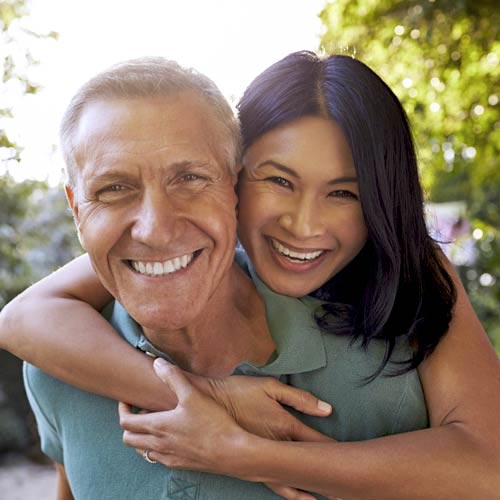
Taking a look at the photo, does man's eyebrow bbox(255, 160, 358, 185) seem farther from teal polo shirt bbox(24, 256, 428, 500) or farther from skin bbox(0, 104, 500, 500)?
skin bbox(0, 104, 500, 500)

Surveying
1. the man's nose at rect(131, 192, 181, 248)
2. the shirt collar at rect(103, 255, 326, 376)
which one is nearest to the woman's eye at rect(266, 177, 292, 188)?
the shirt collar at rect(103, 255, 326, 376)

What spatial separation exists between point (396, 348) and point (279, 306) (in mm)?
332

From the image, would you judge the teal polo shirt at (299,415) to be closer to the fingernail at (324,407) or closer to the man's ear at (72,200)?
the fingernail at (324,407)

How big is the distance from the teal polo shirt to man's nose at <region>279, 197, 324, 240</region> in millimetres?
185

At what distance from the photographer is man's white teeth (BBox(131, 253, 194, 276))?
1.88 meters

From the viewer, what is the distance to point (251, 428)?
1.88 m

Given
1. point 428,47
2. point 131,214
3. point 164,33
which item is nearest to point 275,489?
point 131,214

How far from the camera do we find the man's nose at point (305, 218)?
2.11 m

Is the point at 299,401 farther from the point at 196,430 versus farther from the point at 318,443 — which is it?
the point at 196,430

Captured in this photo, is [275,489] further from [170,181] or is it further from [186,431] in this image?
[170,181]

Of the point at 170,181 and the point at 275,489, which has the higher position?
the point at 170,181

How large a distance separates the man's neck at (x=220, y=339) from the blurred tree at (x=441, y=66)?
10.4ft

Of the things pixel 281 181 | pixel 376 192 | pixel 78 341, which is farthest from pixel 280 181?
pixel 78 341

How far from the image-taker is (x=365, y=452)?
5.73 feet
